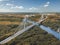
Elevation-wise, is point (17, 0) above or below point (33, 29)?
above

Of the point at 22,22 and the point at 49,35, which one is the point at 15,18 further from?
the point at 49,35

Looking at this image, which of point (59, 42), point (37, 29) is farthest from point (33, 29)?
point (59, 42)

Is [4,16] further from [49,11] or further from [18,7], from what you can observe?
[49,11]

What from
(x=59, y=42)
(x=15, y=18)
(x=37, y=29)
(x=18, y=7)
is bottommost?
(x=59, y=42)

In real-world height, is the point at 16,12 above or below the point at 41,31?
above

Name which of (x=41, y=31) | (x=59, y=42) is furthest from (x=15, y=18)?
(x=59, y=42)

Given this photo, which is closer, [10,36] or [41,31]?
[10,36]
